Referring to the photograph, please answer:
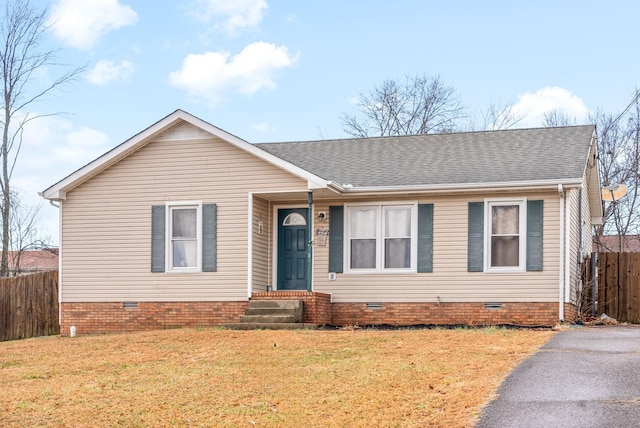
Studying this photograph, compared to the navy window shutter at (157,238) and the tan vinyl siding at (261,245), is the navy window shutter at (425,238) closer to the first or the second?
the tan vinyl siding at (261,245)

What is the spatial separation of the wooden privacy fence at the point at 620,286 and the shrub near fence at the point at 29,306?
13216 millimetres

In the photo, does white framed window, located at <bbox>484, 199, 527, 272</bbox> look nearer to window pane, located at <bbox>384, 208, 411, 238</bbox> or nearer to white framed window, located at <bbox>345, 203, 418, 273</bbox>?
white framed window, located at <bbox>345, 203, 418, 273</bbox>

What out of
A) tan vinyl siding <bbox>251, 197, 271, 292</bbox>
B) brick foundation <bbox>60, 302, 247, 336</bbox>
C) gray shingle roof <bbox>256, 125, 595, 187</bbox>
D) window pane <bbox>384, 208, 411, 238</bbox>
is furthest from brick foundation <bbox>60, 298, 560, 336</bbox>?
gray shingle roof <bbox>256, 125, 595, 187</bbox>

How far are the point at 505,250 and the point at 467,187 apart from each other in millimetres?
1497

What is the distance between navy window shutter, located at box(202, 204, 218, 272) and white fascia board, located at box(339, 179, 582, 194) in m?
2.84

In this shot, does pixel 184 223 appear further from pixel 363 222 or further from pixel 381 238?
pixel 381 238

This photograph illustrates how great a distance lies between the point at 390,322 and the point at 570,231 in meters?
4.13

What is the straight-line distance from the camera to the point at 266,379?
1166 centimetres

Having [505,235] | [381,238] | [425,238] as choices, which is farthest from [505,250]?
[381,238]

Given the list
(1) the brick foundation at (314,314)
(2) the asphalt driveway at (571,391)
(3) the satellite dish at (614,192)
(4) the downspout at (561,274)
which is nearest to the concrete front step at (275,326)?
(1) the brick foundation at (314,314)

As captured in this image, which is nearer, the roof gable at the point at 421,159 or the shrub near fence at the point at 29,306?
the roof gable at the point at 421,159

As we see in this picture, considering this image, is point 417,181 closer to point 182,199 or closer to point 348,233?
point 348,233

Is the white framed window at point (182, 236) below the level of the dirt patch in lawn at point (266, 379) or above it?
above

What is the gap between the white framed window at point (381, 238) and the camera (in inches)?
730
